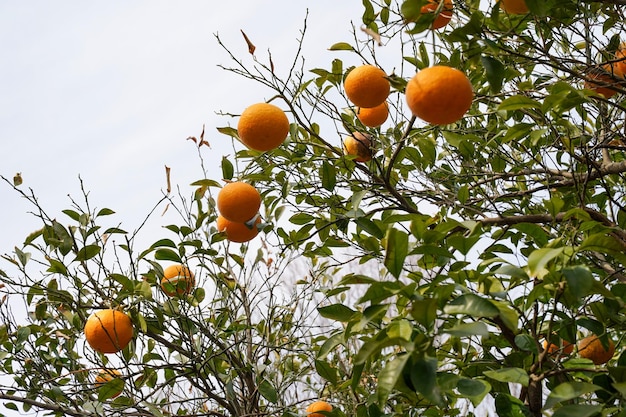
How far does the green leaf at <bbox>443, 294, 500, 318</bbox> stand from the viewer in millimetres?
995

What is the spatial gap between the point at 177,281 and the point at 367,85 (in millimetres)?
923

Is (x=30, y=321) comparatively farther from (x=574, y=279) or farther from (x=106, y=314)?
(x=574, y=279)

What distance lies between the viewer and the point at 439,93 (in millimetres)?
1262

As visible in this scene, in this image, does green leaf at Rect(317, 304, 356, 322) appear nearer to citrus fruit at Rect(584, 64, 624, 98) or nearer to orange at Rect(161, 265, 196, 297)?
orange at Rect(161, 265, 196, 297)

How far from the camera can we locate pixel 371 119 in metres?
2.04

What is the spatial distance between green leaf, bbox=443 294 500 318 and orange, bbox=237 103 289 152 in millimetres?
777

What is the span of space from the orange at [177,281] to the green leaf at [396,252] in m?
1.05

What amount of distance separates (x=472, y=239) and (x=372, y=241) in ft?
→ 0.72

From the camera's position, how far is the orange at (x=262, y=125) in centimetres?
163

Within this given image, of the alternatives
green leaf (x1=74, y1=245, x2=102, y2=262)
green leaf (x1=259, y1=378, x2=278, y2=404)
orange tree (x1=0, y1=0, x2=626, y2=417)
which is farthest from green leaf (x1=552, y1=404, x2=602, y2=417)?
green leaf (x1=74, y1=245, x2=102, y2=262)

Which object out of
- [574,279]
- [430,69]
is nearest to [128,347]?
[430,69]

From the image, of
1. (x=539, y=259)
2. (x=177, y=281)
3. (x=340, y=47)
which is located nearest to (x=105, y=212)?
(x=177, y=281)

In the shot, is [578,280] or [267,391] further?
[267,391]

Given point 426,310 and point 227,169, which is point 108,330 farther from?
point 426,310
